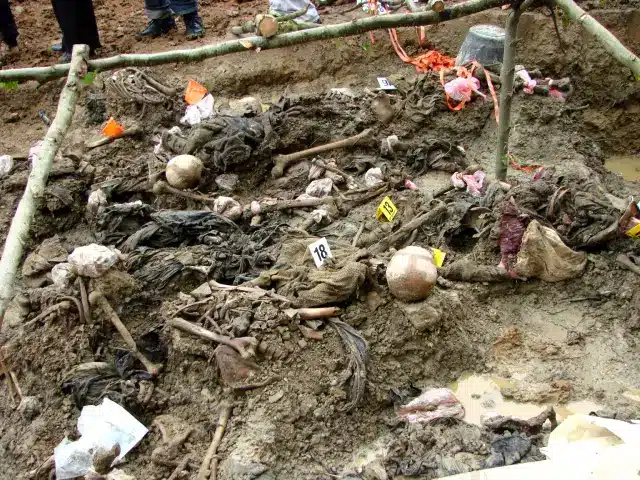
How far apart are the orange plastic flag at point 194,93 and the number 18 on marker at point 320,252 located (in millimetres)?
2818

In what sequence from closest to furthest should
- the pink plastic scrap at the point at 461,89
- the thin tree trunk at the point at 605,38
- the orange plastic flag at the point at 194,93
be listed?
1. the thin tree trunk at the point at 605,38
2. the pink plastic scrap at the point at 461,89
3. the orange plastic flag at the point at 194,93

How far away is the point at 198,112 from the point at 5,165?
1.79 meters

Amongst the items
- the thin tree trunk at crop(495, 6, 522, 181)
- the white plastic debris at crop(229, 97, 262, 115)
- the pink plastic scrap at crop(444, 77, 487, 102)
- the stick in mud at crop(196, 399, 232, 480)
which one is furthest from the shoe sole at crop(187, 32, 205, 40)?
the stick in mud at crop(196, 399, 232, 480)

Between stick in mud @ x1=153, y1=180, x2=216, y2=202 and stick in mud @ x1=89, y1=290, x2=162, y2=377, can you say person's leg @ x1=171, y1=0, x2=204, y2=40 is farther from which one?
stick in mud @ x1=89, y1=290, x2=162, y2=377

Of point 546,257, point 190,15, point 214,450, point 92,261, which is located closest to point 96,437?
point 214,450

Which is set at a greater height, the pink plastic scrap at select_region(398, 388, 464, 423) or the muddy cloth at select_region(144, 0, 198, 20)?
the muddy cloth at select_region(144, 0, 198, 20)

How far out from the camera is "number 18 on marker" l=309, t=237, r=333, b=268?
3564 millimetres

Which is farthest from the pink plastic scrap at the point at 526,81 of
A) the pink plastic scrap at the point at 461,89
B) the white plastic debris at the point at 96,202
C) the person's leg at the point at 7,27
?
the person's leg at the point at 7,27

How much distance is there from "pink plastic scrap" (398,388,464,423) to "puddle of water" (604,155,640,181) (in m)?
3.60

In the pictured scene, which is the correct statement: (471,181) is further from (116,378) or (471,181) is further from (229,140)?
(116,378)

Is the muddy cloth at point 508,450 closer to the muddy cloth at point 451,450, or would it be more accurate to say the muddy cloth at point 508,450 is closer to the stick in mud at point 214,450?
the muddy cloth at point 451,450

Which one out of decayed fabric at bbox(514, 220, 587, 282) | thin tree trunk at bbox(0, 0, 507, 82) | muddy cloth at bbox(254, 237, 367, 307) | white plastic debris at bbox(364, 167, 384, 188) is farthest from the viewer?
white plastic debris at bbox(364, 167, 384, 188)

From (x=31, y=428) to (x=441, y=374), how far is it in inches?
88.9

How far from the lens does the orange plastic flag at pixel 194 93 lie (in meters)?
5.77
